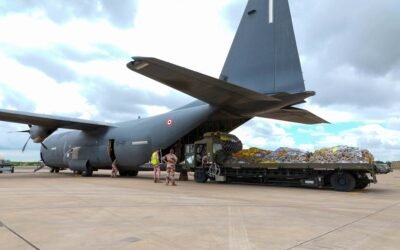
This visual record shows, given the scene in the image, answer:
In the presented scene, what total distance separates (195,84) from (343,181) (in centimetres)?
665

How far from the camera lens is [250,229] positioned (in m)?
5.93

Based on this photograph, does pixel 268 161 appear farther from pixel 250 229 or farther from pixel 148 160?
pixel 250 229

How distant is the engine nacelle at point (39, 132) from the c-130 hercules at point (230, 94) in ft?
8.48

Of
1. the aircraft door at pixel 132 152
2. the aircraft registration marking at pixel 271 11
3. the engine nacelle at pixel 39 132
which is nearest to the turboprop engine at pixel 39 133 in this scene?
the engine nacelle at pixel 39 132

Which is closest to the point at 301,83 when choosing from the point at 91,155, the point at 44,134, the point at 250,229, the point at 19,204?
the point at 250,229

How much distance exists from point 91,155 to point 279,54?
574 inches

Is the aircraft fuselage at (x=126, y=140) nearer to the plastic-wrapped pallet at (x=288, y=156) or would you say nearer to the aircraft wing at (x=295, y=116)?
the aircraft wing at (x=295, y=116)

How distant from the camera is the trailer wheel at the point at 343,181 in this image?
513 inches

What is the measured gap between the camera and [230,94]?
1467 cm

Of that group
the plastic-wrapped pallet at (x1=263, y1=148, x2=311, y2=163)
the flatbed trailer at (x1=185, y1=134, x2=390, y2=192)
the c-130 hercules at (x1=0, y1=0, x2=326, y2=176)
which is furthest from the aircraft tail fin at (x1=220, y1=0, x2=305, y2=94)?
the flatbed trailer at (x1=185, y1=134, x2=390, y2=192)

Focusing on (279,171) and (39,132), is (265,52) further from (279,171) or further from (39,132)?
(39,132)

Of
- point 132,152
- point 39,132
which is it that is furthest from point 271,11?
point 39,132

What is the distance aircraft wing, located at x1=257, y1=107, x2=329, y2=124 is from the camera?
17464mm

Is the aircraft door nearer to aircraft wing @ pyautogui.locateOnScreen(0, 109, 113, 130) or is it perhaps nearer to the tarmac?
aircraft wing @ pyautogui.locateOnScreen(0, 109, 113, 130)
